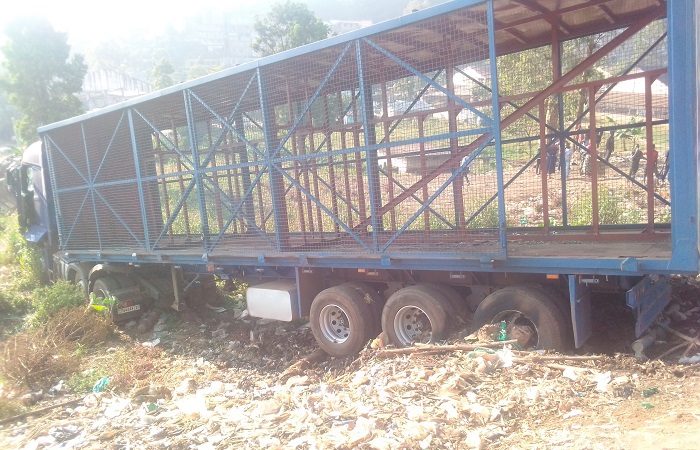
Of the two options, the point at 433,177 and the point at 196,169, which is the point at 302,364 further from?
the point at 196,169

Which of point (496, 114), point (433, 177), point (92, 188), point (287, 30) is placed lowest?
point (433, 177)

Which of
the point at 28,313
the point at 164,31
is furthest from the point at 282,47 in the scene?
the point at 164,31

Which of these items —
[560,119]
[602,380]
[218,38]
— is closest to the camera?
[602,380]

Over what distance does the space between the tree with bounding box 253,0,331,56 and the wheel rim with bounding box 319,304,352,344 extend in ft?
93.4

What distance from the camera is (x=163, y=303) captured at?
879cm

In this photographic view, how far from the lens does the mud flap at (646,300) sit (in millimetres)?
4332

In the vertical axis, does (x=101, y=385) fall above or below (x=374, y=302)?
below

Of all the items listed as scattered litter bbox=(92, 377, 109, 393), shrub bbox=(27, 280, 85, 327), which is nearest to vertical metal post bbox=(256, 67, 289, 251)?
scattered litter bbox=(92, 377, 109, 393)

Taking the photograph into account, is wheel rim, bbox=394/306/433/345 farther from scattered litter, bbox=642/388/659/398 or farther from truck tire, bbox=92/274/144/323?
truck tire, bbox=92/274/144/323

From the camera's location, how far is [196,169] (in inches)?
268

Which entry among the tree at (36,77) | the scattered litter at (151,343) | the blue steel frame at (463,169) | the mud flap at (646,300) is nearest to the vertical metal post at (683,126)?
the blue steel frame at (463,169)

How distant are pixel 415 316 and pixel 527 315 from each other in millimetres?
1272

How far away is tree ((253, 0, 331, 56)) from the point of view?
3253 cm

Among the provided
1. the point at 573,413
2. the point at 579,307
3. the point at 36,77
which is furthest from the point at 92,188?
the point at 36,77
